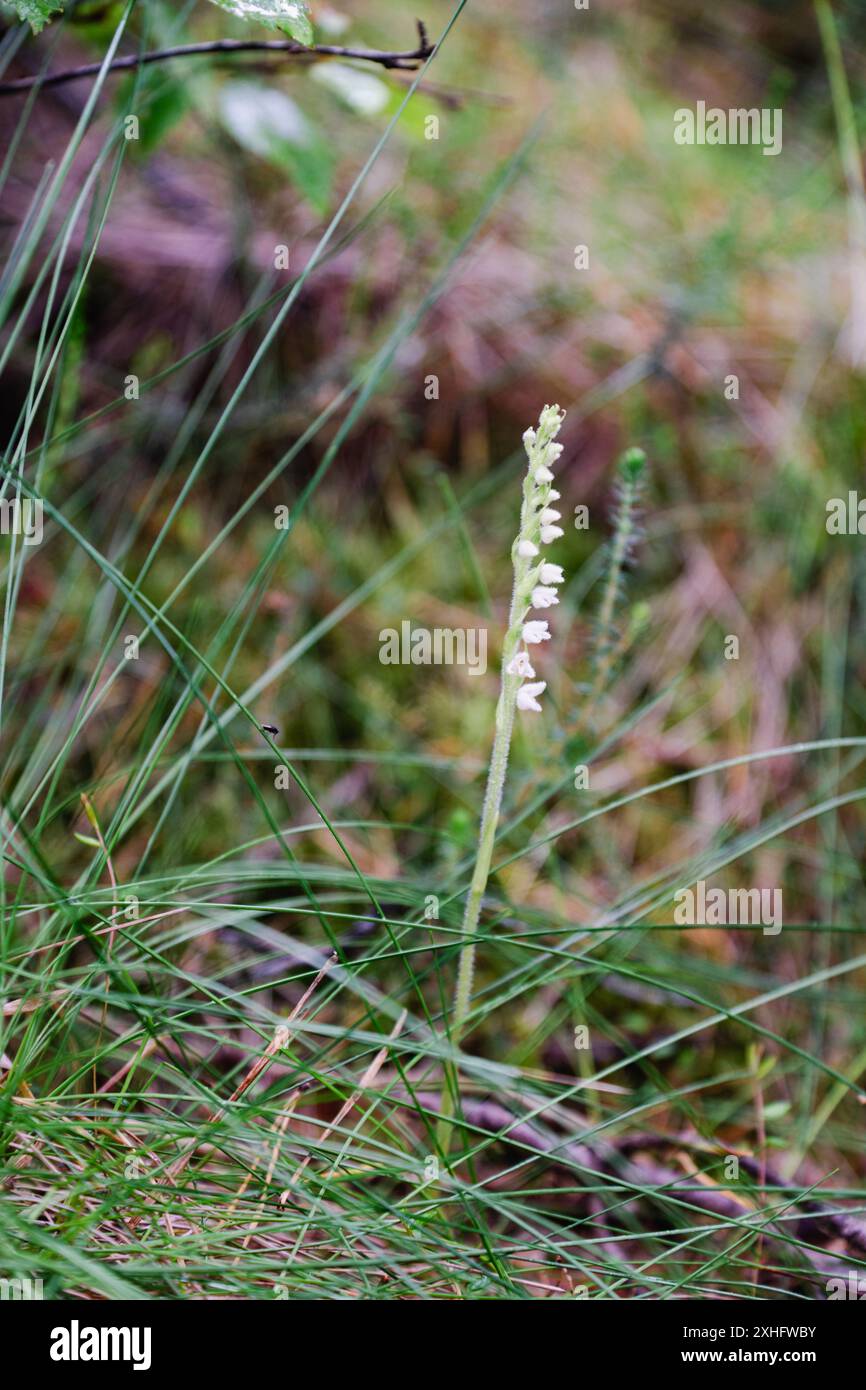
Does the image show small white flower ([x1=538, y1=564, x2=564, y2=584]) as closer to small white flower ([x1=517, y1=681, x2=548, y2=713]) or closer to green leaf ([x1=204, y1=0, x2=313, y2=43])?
small white flower ([x1=517, y1=681, x2=548, y2=713])

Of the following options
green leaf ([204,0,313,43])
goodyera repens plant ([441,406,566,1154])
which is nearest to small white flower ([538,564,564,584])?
goodyera repens plant ([441,406,566,1154])

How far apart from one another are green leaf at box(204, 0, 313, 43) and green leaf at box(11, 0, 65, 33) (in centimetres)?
23

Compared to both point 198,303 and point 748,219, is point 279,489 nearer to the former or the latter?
point 198,303

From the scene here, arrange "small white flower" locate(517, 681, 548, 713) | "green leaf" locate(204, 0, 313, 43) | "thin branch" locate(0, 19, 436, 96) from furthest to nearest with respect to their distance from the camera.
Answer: "thin branch" locate(0, 19, 436, 96) < "green leaf" locate(204, 0, 313, 43) < "small white flower" locate(517, 681, 548, 713)

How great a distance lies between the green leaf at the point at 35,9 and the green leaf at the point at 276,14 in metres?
0.23

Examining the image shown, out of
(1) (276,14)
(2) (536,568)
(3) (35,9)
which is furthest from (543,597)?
(3) (35,9)

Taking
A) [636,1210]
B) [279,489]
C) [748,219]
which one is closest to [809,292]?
[748,219]

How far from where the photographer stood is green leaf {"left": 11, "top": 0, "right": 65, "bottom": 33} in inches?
50.2

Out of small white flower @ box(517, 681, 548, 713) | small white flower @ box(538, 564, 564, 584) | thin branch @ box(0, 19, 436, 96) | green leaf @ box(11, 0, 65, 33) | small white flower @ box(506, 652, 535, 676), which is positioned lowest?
small white flower @ box(517, 681, 548, 713)

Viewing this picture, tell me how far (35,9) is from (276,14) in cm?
33

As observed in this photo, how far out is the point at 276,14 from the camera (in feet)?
4.49

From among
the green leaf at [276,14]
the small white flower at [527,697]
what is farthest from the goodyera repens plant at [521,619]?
the green leaf at [276,14]

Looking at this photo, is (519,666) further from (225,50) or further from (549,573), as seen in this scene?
(225,50)

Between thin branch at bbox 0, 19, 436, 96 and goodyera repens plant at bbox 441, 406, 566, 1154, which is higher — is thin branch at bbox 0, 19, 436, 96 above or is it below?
above
